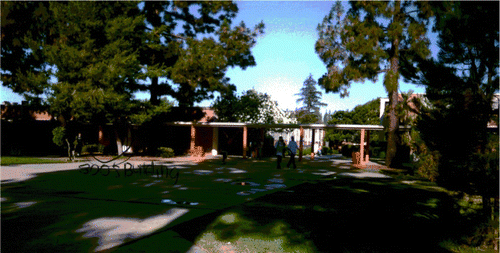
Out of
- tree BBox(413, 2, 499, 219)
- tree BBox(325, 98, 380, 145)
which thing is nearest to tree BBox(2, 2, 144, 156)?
tree BBox(413, 2, 499, 219)

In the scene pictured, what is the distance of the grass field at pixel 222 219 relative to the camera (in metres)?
5.25

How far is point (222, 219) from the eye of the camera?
21.9 feet

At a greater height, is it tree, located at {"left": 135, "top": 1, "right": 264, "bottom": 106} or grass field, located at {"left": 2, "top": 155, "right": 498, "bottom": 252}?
tree, located at {"left": 135, "top": 1, "right": 264, "bottom": 106}

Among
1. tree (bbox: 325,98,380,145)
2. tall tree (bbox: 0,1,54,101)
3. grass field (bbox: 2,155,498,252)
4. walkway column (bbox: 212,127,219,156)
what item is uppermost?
tall tree (bbox: 0,1,54,101)

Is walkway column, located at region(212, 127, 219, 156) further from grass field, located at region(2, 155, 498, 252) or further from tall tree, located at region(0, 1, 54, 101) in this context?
grass field, located at region(2, 155, 498, 252)

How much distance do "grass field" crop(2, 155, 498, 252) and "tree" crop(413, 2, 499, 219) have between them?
1.11m

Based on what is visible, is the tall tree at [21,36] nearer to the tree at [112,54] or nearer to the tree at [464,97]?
the tree at [112,54]

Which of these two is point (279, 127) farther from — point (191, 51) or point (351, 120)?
point (351, 120)

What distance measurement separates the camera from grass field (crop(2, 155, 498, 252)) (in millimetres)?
5246

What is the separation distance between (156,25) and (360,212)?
26.5 meters

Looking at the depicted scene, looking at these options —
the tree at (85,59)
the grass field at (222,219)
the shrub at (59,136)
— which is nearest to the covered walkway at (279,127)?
the tree at (85,59)

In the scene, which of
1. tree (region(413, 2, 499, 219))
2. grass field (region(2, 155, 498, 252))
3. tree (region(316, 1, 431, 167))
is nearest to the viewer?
tree (region(413, 2, 499, 219))

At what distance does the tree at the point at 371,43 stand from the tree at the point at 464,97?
13921mm

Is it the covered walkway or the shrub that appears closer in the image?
the shrub
